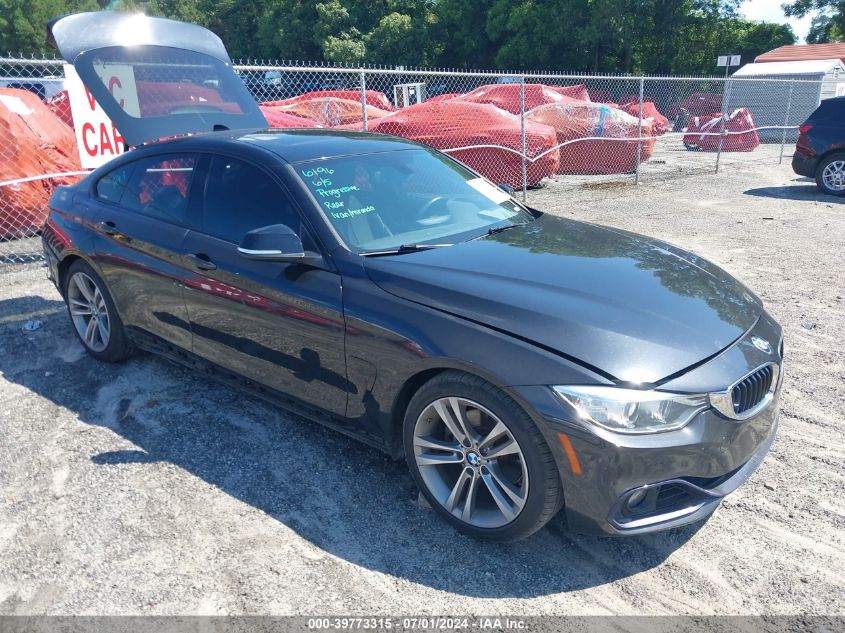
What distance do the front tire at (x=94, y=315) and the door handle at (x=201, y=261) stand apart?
110cm

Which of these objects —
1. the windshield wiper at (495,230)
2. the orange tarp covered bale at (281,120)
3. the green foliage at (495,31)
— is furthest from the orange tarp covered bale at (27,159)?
A: the green foliage at (495,31)

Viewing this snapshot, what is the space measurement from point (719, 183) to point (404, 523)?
12.1 m

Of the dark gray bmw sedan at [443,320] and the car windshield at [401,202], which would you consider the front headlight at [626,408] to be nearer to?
the dark gray bmw sedan at [443,320]

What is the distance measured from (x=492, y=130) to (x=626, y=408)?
936 centimetres

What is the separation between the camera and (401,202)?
3637 mm

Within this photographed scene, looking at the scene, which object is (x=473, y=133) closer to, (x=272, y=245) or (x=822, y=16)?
(x=272, y=245)

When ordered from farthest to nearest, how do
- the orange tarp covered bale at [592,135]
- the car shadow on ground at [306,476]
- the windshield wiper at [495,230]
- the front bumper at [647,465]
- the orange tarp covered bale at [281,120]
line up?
the orange tarp covered bale at [592,135] < the orange tarp covered bale at [281,120] < the windshield wiper at [495,230] < the car shadow on ground at [306,476] < the front bumper at [647,465]

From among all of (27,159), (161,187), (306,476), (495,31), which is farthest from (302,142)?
(495,31)

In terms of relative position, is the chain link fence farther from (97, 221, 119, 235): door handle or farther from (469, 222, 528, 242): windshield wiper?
(469, 222, 528, 242): windshield wiper

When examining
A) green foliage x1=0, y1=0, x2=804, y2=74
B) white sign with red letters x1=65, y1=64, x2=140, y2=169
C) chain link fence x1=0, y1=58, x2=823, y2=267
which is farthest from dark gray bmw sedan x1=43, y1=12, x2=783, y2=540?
green foliage x1=0, y1=0, x2=804, y2=74

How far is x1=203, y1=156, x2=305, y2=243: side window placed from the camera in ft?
11.3

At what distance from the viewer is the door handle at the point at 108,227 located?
4.31 metres

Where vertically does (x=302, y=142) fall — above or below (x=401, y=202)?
above

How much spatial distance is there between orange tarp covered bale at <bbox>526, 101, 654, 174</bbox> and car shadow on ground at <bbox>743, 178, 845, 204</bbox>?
2.34 metres
